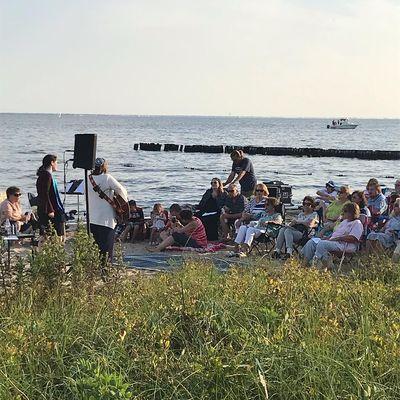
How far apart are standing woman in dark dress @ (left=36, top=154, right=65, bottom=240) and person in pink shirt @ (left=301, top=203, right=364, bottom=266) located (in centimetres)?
346

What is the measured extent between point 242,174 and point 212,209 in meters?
0.89

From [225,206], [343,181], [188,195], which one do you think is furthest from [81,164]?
[343,181]

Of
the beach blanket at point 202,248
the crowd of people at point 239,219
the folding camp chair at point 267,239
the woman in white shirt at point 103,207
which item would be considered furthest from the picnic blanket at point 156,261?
the woman in white shirt at point 103,207

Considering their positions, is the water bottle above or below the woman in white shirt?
below

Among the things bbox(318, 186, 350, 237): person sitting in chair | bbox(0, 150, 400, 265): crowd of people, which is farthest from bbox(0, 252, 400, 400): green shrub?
bbox(318, 186, 350, 237): person sitting in chair

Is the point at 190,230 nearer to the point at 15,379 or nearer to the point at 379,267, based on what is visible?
the point at 379,267

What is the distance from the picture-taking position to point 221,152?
6078cm

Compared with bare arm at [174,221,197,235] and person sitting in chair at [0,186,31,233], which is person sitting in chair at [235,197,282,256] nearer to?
bare arm at [174,221,197,235]

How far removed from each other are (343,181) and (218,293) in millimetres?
28429

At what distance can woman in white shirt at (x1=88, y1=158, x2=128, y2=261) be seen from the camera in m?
8.08

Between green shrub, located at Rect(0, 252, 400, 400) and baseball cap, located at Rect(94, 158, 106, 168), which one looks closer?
green shrub, located at Rect(0, 252, 400, 400)

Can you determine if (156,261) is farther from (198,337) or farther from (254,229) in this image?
(198,337)

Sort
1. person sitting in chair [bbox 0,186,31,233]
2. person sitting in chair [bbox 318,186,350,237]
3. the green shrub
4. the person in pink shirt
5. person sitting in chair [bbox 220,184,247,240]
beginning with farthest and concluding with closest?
person sitting in chair [bbox 220,184,247,240], person sitting in chair [bbox 0,186,31,233], person sitting in chair [bbox 318,186,350,237], the person in pink shirt, the green shrub

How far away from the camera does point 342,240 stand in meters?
9.11
